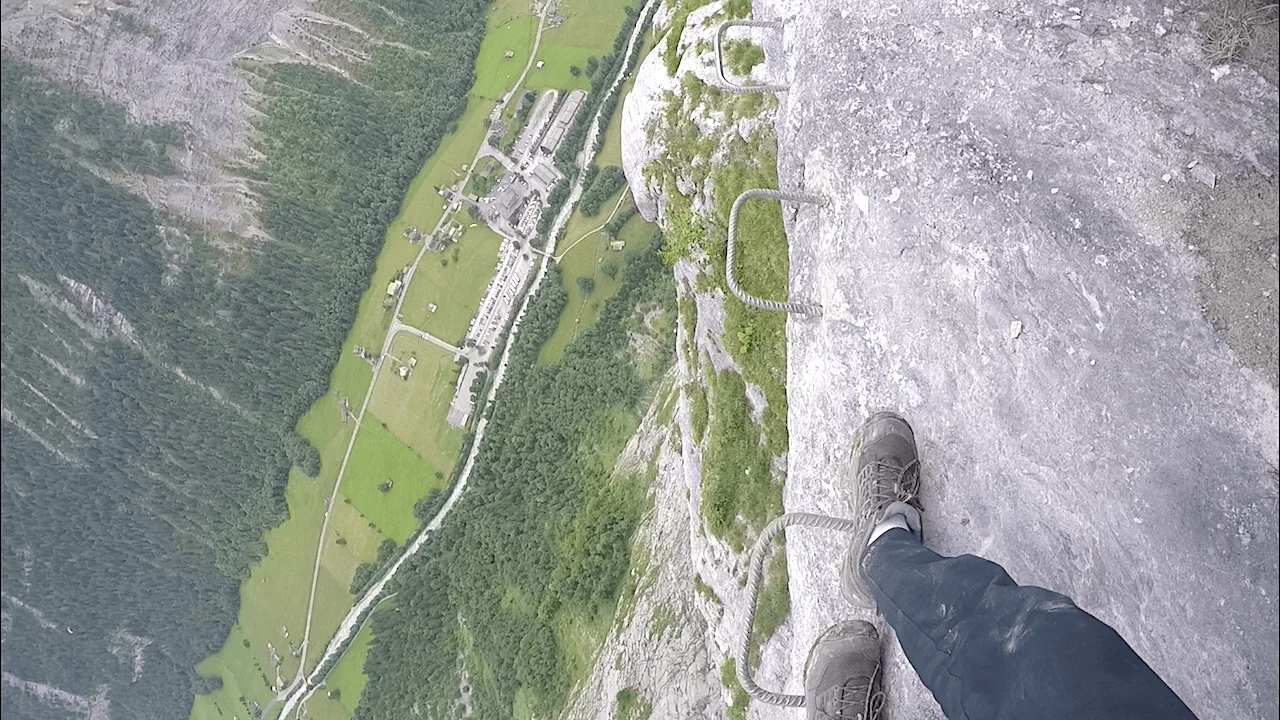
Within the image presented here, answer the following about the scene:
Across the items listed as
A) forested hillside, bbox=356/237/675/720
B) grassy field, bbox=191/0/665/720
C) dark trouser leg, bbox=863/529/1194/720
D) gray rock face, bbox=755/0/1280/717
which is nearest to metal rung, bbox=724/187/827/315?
gray rock face, bbox=755/0/1280/717

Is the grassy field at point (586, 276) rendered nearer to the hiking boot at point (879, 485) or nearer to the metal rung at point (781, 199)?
the metal rung at point (781, 199)

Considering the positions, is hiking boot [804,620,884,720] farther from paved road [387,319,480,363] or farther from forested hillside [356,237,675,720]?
paved road [387,319,480,363]

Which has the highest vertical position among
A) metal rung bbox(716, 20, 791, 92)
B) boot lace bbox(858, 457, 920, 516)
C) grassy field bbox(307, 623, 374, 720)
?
metal rung bbox(716, 20, 791, 92)

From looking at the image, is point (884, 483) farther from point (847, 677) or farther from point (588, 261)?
point (588, 261)

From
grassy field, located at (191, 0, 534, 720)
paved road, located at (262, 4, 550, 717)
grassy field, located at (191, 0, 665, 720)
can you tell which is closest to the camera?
grassy field, located at (191, 0, 665, 720)

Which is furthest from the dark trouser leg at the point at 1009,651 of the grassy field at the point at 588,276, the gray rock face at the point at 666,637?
the grassy field at the point at 588,276

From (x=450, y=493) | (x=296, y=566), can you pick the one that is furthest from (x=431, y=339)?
(x=296, y=566)
